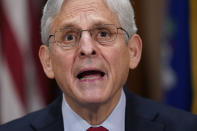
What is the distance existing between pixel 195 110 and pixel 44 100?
4.09ft

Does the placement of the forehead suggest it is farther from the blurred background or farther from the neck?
the blurred background

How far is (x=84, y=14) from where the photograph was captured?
185 centimetres

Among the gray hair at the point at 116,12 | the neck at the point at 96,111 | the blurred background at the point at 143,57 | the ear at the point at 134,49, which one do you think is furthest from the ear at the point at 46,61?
the blurred background at the point at 143,57

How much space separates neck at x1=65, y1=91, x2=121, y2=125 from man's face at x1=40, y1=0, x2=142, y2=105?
0.25 ft

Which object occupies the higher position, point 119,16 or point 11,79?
point 119,16

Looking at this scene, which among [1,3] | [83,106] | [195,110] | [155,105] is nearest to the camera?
[83,106]

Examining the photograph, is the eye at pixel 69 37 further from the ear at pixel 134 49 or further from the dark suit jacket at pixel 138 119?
the dark suit jacket at pixel 138 119

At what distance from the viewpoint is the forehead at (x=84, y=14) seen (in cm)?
184

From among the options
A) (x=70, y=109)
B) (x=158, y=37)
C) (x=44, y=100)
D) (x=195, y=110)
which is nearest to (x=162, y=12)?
(x=158, y=37)

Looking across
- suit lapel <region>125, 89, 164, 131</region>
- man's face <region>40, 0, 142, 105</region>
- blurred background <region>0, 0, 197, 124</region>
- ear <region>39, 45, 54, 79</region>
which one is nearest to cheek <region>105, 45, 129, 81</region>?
man's face <region>40, 0, 142, 105</region>

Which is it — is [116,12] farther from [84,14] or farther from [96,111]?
[96,111]

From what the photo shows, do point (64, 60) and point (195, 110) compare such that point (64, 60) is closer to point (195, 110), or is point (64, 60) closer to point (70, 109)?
point (70, 109)

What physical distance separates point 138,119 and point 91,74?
0.38m

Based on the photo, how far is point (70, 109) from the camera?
2.02 metres
